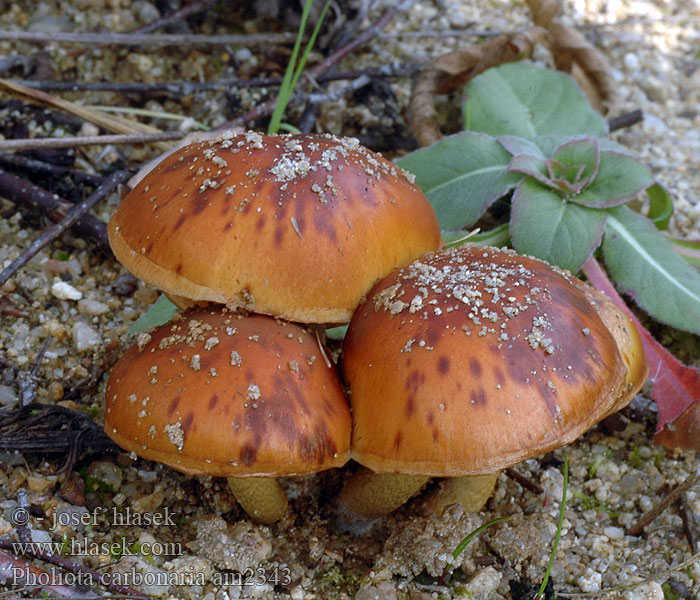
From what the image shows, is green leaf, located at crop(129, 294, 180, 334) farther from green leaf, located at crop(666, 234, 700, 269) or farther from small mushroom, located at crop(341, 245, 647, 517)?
green leaf, located at crop(666, 234, 700, 269)

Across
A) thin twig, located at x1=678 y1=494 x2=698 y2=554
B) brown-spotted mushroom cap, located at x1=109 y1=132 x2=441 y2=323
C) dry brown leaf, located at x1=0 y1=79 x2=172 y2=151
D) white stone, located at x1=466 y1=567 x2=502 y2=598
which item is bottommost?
white stone, located at x1=466 y1=567 x2=502 y2=598

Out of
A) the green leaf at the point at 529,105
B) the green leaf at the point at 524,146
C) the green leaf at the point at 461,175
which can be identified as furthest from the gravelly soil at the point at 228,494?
the green leaf at the point at 524,146

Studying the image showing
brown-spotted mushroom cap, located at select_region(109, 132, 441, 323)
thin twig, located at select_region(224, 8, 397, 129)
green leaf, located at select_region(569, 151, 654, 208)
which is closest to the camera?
brown-spotted mushroom cap, located at select_region(109, 132, 441, 323)

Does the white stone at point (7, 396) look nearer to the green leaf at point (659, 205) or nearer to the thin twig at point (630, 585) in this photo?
the thin twig at point (630, 585)

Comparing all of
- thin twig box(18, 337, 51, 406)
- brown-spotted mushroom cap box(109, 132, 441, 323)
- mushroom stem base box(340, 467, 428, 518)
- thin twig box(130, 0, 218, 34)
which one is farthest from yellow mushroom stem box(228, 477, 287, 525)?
thin twig box(130, 0, 218, 34)

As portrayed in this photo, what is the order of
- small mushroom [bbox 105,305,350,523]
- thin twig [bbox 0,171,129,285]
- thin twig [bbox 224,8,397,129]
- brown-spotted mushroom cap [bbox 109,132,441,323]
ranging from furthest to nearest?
thin twig [bbox 224,8,397,129] → thin twig [bbox 0,171,129,285] → brown-spotted mushroom cap [bbox 109,132,441,323] → small mushroom [bbox 105,305,350,523]

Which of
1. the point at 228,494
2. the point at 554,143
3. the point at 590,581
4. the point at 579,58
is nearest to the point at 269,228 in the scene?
the point at 228,494

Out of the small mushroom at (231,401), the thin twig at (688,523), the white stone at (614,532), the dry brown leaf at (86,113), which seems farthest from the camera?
the dry brown leaf at (86,113)
